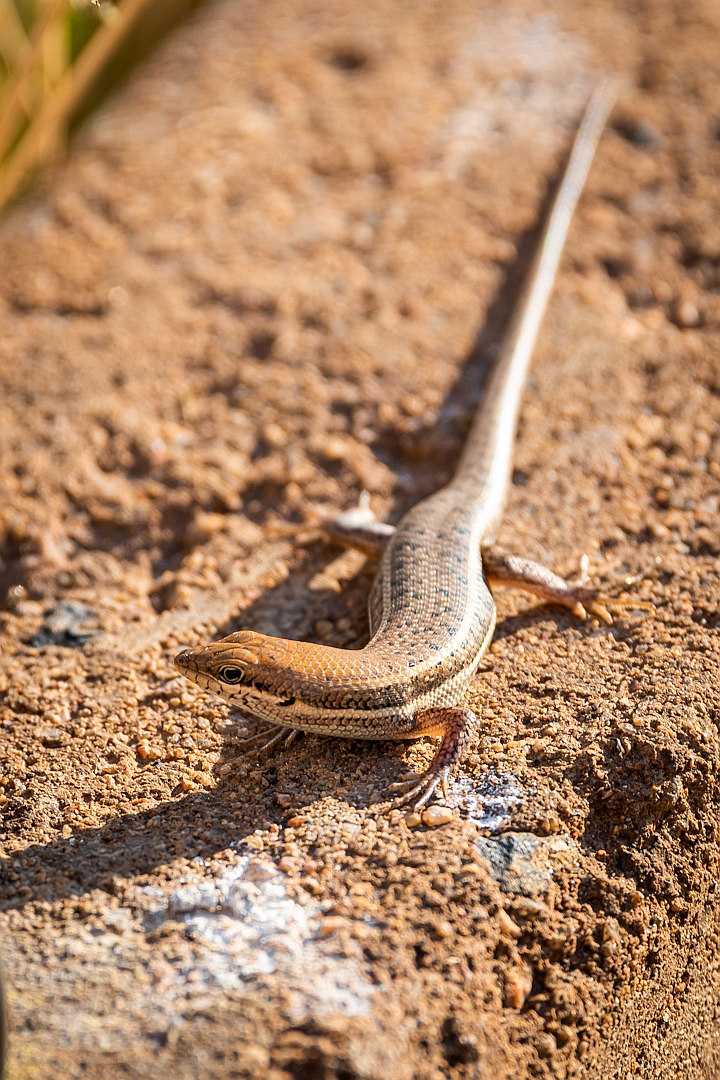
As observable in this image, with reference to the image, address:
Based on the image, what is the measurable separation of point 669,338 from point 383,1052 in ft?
15.8

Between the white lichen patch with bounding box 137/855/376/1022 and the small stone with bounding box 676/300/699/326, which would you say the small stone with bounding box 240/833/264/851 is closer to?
the white lichen patch with bounding box 137/855/376/1022

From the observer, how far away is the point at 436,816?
10.7ft

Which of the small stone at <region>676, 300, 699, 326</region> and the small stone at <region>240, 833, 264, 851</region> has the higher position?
the small stone at <region>676, 300, 699, 326</region>

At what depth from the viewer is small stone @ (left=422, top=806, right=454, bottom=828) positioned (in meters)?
3.24

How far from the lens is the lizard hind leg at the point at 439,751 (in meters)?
3.36

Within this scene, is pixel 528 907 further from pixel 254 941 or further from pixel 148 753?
pixel 148 753

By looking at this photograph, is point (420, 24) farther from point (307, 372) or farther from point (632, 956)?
point (632, 956)

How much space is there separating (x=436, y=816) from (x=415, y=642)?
Answer: 775 mm

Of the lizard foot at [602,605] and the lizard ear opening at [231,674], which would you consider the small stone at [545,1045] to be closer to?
the lizard ear opening at [231,674]

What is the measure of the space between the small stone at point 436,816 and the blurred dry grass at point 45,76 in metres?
5.91

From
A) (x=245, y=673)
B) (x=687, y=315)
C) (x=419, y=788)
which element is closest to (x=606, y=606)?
(x=419, y=788)

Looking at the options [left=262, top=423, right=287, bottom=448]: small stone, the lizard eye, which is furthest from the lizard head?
[left=262, top=423, right=287, bottom=448]: small stone

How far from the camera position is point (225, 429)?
552 centimetres

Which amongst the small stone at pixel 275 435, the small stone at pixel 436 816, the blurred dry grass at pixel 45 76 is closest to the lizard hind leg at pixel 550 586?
the small stone at pixel 436 816
